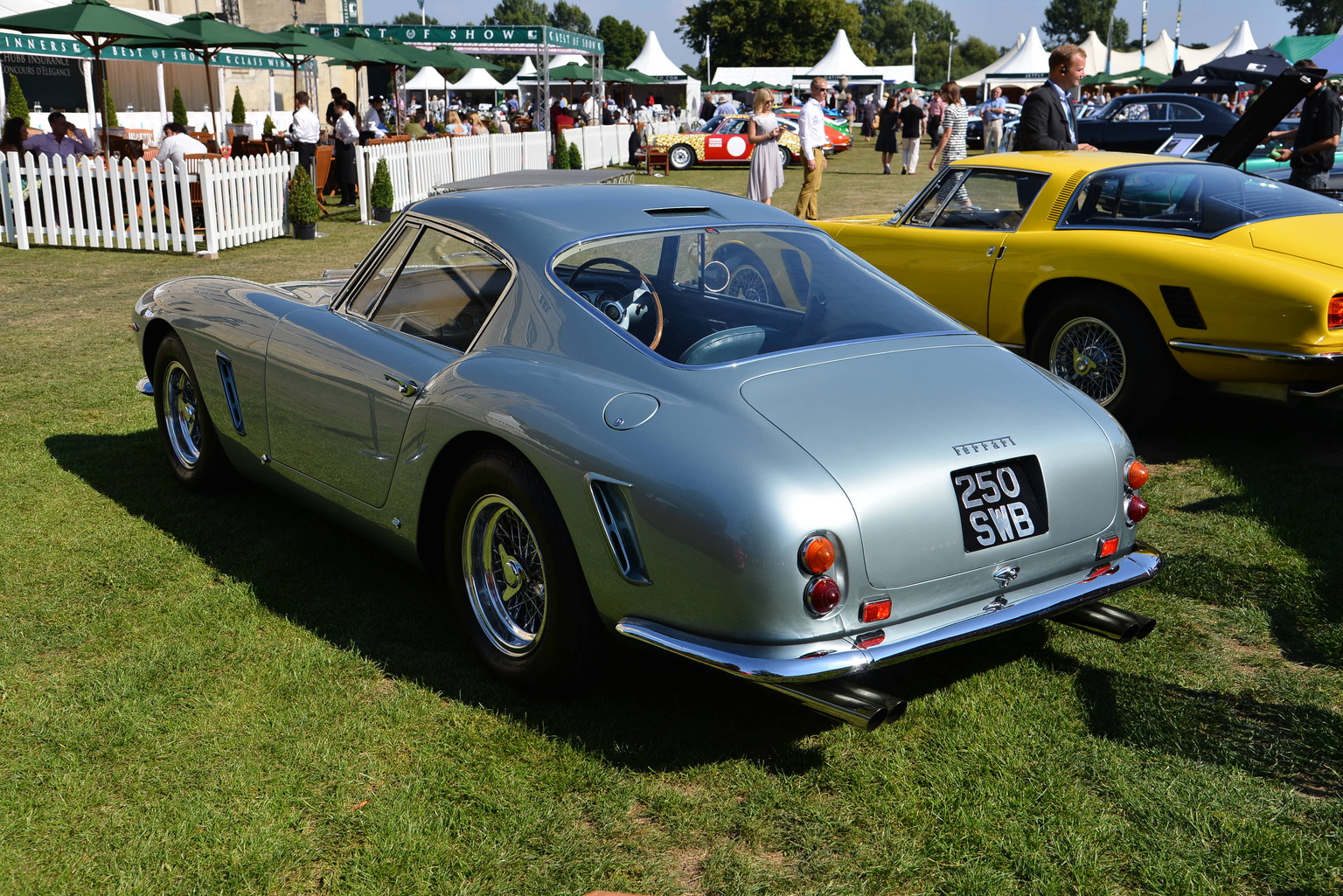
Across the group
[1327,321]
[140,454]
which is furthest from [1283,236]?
[140,454]

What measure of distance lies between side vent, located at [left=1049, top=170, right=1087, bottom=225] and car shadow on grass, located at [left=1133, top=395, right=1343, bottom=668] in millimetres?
1276

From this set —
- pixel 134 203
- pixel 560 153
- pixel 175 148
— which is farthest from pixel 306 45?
pixel 134 203

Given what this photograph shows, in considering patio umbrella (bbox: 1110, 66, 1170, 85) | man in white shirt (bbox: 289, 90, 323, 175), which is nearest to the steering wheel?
man in white shirt (bbox: 289, 90, 323, 175)

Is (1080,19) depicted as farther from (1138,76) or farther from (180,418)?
(180,418)

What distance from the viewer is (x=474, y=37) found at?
104 feet

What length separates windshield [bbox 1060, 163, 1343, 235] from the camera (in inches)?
234

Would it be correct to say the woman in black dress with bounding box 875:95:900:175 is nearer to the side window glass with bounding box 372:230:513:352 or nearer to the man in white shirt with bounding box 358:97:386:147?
the man in white shirt with bounding box 358:97:386:147

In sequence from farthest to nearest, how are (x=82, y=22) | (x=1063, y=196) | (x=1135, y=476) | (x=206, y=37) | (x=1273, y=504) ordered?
(x=206, y=37) → (x=82, y=22) → (x=1063, y=196) → (x=1273, y=504) → (x=1135, y=476)

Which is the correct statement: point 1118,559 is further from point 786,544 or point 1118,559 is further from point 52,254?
point 52,254

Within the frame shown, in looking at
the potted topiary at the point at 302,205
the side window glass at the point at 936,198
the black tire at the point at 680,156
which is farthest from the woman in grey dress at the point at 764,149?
the black tire at the point at 680,156

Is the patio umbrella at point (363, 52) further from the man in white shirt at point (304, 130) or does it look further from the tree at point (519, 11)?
the tree at point (519, 11)

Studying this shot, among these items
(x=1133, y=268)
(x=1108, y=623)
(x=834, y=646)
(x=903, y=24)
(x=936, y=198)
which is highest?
(x=903, y=24)

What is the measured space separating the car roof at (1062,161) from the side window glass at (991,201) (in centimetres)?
7

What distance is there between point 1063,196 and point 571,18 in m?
174
